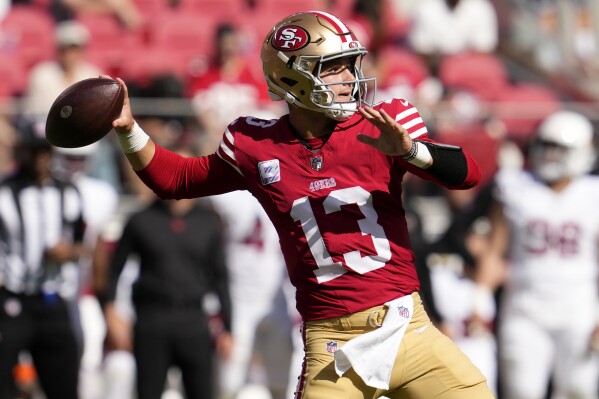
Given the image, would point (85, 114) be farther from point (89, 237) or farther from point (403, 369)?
point (89, 237)

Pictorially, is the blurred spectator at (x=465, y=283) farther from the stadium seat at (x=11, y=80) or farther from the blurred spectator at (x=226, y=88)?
the stadium seat at (x=11, y=80)

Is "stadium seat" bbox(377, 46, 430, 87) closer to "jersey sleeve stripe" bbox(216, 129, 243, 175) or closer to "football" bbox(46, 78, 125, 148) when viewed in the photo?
"jersey sleeve stripe" bbox(216, 129, 243, 175)

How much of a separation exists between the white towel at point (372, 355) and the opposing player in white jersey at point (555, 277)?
3339mm

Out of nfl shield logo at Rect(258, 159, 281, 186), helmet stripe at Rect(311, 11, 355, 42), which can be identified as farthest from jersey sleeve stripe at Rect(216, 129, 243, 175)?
helmet stripe at Rect(311, 11, 355, 42)

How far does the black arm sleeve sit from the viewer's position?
3715 millimetres

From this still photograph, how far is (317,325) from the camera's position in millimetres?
3918

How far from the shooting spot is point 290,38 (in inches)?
156

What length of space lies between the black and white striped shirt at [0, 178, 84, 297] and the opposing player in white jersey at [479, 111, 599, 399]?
A: 8.65 ft

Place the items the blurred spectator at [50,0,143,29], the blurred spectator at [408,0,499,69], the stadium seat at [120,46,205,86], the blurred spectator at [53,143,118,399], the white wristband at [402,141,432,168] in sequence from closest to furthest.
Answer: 1. the white wristband at [402,141,432,168]
2. the blurred spectator at [53,143,118,399]
3. the stadium seat at [120,46,205,86]
4. the blurred spectator at [408,0,499,69]
5. the blurred spectator at [50,0,143,29]

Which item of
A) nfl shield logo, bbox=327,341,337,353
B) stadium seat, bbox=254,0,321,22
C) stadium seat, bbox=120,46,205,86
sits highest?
nfl shield logo, bbox=327,341,337,353

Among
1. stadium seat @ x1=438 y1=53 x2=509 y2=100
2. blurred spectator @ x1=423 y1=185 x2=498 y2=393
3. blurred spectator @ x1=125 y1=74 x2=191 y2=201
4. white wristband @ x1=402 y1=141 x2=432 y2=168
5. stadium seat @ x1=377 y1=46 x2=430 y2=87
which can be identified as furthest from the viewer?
stadium seat @ x1=438 y1=53 x2=509 y2=100

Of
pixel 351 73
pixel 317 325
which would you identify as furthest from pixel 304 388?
pixel 351 73

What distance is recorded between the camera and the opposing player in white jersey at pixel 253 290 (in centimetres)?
727

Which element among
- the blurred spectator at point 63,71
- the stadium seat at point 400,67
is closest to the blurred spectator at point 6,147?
the blurred spectator at point 63,71
